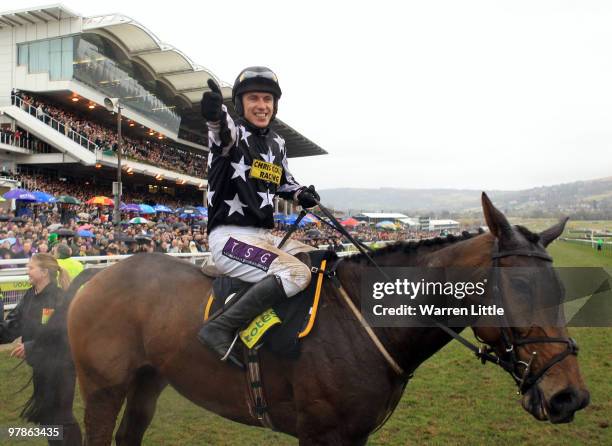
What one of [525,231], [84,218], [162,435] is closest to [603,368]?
[525,231]

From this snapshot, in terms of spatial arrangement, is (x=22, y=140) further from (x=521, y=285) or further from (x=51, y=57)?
(x=521, y=285)

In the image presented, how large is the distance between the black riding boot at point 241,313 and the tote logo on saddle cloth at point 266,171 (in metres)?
0.71

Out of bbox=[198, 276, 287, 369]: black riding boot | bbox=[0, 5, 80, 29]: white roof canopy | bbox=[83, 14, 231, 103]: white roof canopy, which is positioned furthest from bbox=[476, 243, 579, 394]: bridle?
bbox=[0, 5, 80, 29]: white roof canopy

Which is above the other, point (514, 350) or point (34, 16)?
point (34, 16)

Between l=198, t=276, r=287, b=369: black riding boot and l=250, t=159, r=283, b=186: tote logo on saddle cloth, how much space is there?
0.71 m

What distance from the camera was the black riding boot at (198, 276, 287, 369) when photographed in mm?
2611

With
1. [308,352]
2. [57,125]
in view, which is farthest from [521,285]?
[57,125]

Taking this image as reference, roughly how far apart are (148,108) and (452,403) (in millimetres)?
43072

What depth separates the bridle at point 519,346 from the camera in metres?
2.05

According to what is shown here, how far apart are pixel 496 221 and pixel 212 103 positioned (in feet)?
5.63

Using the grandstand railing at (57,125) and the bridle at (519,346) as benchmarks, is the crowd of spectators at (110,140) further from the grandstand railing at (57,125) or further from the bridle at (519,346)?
the bridle at (519,346)

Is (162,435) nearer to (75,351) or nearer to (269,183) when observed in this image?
(75,351)

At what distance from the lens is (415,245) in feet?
9.00

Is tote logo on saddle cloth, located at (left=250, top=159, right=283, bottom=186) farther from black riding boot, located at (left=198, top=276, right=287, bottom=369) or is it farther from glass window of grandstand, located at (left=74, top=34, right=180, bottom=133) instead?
glass window of grandstand, located at (left=74, top=34, right=180, bottom=133)
